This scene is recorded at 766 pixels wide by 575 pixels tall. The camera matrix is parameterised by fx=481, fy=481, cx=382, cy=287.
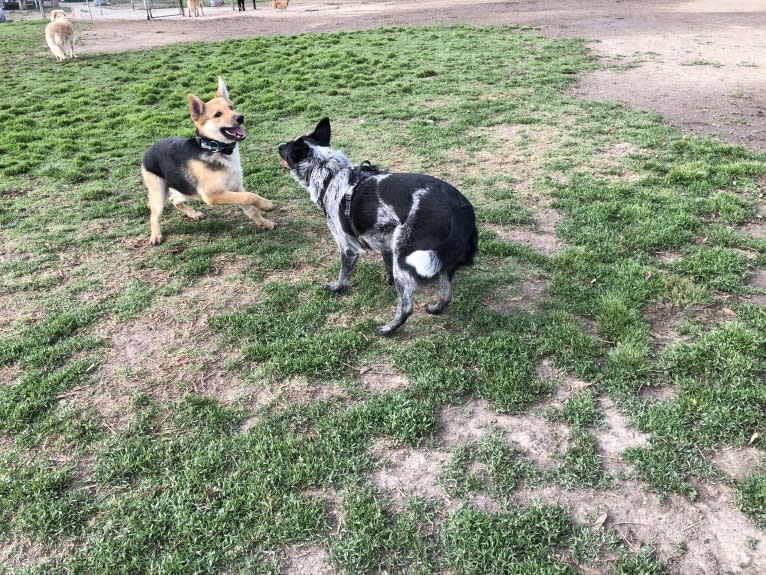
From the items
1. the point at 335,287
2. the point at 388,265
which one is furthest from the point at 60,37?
the point at 388,265

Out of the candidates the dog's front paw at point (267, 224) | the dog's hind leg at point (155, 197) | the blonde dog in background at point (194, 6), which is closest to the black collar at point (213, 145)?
the dog's hind leg at point (155, 197)

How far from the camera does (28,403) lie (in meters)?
3.12

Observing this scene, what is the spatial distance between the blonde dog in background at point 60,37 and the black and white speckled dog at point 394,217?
1561 cm

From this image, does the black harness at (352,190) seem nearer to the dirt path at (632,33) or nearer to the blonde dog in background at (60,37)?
the dirt path at (632,33)

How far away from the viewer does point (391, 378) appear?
10.7 feet

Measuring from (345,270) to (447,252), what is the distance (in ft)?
4.02

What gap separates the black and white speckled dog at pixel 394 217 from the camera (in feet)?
10.6

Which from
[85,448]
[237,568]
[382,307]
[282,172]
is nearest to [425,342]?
[382,307]

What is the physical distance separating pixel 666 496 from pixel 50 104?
493 inches

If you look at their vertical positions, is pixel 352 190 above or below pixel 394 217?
above

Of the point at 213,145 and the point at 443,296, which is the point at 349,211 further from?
the point at 213,145

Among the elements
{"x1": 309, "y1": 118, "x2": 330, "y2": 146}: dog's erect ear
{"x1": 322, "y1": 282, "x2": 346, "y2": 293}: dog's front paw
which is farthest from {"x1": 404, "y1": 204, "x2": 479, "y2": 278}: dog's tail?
{"x1": 309, "y1": 118, "x2": 330, "y2": 146}: dog's erect ear

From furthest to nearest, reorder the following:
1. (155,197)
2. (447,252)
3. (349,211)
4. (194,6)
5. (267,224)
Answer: (194,6) → (267,224) → (155,197) → (349,211) → (447,252)

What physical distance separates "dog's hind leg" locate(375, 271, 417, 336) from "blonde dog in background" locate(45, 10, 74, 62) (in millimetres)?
17040
